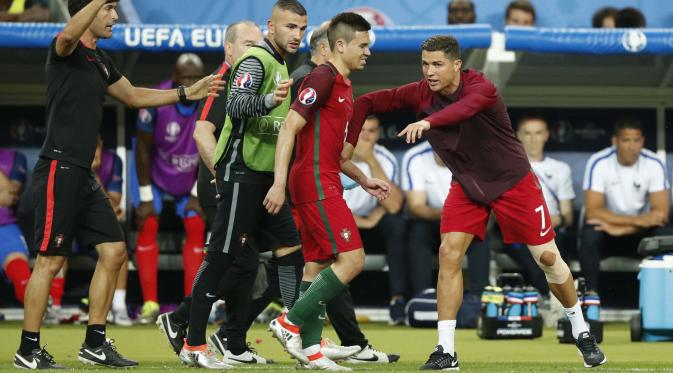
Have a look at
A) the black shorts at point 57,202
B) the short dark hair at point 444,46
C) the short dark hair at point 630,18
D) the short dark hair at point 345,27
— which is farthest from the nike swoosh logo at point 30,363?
the short dark hair at point 630,18

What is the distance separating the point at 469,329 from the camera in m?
12.2

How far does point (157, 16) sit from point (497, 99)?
6.80 m

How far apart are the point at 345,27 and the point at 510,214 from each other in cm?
147

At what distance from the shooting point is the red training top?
25.9 feet

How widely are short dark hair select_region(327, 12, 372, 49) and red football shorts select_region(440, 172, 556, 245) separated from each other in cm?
111

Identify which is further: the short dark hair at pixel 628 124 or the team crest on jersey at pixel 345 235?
the short dark hair at pixel 628 124

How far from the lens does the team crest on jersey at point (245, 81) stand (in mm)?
7551

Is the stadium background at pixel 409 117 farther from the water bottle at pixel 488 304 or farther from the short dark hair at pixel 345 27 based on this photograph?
Answer: the short dark hair at pixel 345 27

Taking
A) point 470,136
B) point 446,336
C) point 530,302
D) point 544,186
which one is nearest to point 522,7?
point 544,186

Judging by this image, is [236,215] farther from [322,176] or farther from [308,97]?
[308,97]

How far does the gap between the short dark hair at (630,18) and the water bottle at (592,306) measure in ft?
11.1

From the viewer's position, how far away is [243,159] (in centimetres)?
773

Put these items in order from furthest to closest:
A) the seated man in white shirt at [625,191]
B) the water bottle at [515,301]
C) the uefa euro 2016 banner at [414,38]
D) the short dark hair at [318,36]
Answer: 1. the seated man in white shirt at [625,191]
2. the uefa euro 2016 banner at [414,38]
3. the water bottle at [515,301]
4. the short dark hair at [318,36]

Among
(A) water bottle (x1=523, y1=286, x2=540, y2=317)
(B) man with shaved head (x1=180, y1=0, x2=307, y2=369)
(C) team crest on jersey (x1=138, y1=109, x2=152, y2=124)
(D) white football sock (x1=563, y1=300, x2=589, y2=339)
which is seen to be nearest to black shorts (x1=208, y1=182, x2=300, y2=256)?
(B) man with shaved head (x1=180, y1=0, x2=307, y2=369)
